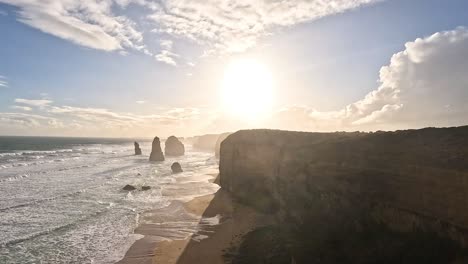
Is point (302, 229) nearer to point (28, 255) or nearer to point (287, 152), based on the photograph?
point (287, 152)

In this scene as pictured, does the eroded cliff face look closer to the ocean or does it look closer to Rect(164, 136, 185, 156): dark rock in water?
the ocean

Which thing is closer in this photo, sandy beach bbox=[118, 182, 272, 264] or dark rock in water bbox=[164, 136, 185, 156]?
sandy beach bbox=[118, 182, 272, 264]

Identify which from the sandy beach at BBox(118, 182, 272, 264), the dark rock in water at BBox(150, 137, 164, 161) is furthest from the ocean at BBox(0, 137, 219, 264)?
the dark rock in water at BBox(150, 137, 164, 161)

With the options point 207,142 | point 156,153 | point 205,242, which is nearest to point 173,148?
point 156,153

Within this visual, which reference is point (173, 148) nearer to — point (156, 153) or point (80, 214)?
point (156, 153)

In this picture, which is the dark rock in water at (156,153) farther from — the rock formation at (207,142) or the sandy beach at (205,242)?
the rock formation at (207,142)

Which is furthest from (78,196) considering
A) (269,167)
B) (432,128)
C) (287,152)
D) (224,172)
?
(432,128)
